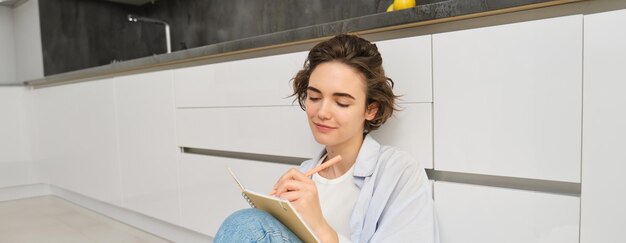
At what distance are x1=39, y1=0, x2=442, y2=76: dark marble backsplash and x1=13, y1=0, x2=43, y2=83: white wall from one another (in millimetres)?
93

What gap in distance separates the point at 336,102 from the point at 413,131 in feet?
0.70

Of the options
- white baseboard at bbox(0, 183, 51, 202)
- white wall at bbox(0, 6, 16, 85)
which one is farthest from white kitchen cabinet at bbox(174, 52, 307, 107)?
white wall at bbox(0, 6, 16, 85)

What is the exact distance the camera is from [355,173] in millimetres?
1022

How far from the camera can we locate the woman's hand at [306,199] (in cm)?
84

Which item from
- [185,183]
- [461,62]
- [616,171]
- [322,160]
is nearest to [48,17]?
[185,183]

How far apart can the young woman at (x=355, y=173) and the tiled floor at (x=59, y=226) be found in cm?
134

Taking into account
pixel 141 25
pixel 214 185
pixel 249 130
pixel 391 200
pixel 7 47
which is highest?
pixel 141 25

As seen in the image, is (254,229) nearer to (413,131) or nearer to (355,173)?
(355,173)

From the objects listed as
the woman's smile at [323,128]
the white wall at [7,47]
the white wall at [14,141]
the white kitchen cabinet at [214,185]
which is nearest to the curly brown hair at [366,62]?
the woman's smile at [323,128]

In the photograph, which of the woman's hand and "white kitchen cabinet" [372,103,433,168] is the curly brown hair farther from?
the woman's hand

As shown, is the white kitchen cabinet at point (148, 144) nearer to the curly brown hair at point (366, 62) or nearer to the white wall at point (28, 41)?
the curly brown hair at point (366, 62)

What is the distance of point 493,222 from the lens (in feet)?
3.13

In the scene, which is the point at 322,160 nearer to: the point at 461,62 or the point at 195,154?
the point at 461,62

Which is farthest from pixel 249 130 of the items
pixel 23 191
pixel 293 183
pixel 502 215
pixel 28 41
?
pixel 28 41
